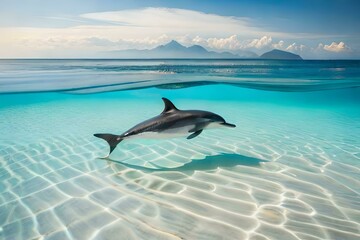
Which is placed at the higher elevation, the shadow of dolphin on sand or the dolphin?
the dolphin

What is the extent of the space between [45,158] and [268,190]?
16.0ft

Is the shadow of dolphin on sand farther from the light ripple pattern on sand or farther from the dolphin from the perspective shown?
the dolphin

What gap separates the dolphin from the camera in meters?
4.82

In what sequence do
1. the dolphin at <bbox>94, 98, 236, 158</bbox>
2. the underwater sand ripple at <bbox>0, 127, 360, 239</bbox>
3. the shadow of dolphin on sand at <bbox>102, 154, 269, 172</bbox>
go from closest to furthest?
the underwater sand ripple at <bbox>0, 127, 360, 239</bbox>
the dolphin at <bbox>94, 98, 236, 158</bbox>
the shadow of dolphin on sand at <bbox>102, 154, 269, 172</bbox>

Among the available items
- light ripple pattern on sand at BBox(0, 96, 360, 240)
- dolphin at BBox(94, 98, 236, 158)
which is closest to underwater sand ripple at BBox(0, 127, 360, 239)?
light ripple pattern on sand at BBox(0, 96, 360, 240)

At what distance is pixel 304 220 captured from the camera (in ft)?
10.4

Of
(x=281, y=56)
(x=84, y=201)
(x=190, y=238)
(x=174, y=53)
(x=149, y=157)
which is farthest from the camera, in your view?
(x=174, y=53)

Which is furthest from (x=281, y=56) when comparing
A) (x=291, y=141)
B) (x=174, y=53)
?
(x=291, y=141)

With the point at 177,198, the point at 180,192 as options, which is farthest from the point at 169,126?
the point at 177,198

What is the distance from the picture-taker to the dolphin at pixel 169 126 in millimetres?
4824

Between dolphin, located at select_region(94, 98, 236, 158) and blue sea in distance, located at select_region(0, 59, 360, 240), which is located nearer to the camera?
blue sea in distance, located at select_region(0, 59, 360, 240)

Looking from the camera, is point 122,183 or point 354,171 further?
point 354,171

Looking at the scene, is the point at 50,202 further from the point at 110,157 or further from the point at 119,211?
the point at 110,157

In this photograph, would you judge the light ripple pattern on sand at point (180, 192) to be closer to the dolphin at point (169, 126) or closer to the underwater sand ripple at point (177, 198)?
the underwater sand ripple at point (177, 198)
